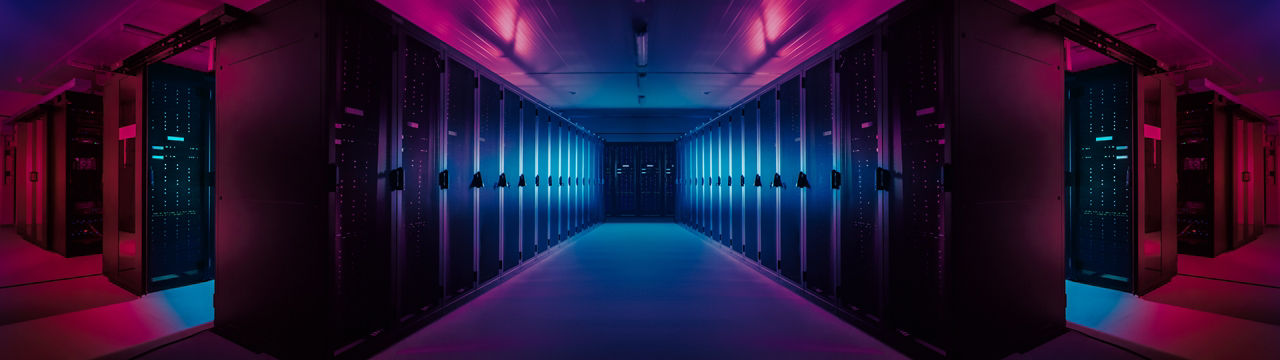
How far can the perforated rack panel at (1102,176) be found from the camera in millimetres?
3662

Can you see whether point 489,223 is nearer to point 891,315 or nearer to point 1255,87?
point 891,315

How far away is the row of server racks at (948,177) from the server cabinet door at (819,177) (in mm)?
26

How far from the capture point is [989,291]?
7.12 ft

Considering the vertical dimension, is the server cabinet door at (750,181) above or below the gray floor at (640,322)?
above

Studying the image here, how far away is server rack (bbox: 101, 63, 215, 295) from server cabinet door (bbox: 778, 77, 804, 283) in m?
5.67

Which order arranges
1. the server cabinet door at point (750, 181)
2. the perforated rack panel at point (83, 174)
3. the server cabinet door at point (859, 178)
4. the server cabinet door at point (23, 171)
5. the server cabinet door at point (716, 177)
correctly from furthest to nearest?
the server cabinet door at point (23, 171)
the server cabinet door at point (716, 177)
the perforated rack panel at point (83, 174)
the server cabinet door at point (750, 181)
the server cabinet door at point (859, 178)

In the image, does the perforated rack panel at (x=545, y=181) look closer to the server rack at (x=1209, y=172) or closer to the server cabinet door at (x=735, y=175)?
the server cabinet door at (x=735, y=175)

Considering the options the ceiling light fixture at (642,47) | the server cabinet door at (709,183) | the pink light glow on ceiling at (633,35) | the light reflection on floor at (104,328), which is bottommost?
the light reflection on floor at (104,328)

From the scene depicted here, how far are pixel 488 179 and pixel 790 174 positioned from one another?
309 centimetres

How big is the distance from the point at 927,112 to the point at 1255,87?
10.2 m

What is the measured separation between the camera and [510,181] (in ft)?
14.5

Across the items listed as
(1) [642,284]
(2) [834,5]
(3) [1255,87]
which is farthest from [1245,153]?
(1) [642,284]

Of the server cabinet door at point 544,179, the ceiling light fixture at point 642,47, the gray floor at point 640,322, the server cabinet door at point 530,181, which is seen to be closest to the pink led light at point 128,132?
the server cabinet door at point 530,181

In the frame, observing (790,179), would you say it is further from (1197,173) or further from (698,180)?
(1197,173)
